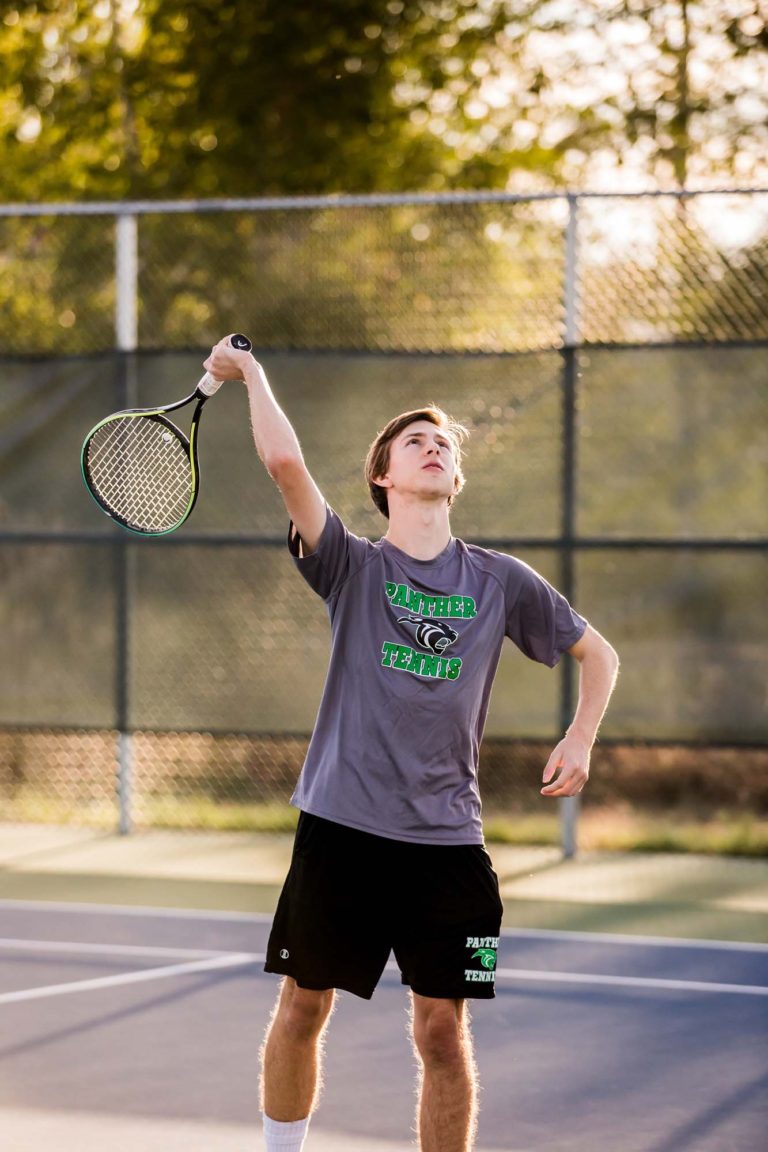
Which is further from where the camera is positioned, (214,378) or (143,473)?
(143,473)

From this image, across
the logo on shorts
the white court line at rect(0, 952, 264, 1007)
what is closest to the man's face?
the logo on shorts

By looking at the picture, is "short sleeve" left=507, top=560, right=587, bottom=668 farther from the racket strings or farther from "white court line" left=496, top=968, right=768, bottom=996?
"white court line" left=496, top=968, right=768, bottom=996

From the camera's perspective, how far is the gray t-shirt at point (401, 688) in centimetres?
368

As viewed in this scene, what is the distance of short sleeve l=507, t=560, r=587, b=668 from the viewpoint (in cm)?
390

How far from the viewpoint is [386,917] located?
12.2 feet

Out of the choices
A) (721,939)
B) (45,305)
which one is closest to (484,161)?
(45,305)

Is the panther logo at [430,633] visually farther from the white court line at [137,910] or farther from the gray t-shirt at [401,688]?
the white court line at [137,910]

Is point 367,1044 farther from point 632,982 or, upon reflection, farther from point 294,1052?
point 294,1052

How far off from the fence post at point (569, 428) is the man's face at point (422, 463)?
3988mm

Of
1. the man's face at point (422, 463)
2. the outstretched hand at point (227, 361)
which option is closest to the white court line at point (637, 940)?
the man's face at point (422, 463)

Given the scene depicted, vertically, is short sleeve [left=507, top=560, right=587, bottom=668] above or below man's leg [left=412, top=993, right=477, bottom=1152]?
above

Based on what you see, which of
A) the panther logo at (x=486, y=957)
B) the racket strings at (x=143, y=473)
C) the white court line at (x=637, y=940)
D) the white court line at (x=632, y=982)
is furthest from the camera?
the white court line at (x=637, y=940)

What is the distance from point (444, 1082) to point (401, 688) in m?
0.82

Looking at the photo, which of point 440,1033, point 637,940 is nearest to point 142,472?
point 440,1033
